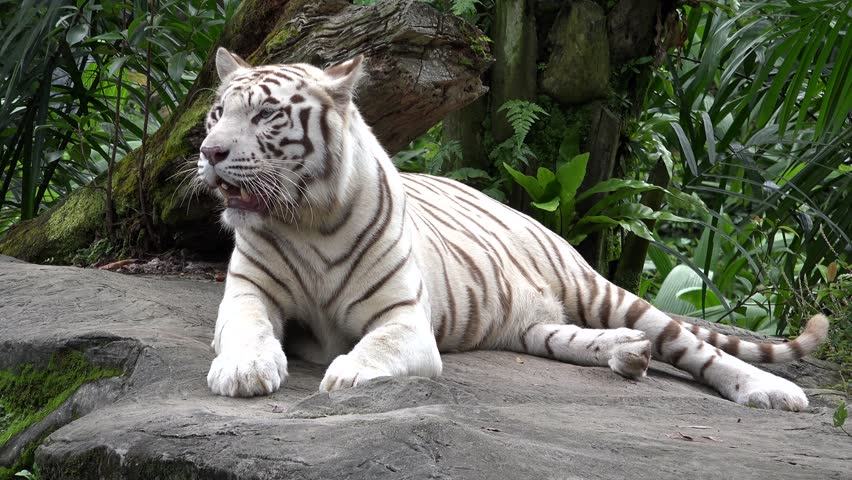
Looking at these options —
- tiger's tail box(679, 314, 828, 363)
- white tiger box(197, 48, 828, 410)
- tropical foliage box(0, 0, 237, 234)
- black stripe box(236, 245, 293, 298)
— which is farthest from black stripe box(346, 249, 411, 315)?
tropical foliage box(0, 0, 237, 234)

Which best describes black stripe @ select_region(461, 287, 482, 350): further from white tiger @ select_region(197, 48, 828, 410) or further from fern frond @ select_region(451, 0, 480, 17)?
fern frond @ select_region(451, 0, 480, 17)

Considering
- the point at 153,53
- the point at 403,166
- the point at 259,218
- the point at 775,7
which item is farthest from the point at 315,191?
the point at 403,166

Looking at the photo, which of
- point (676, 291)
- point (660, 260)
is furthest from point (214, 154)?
point (660, 260)

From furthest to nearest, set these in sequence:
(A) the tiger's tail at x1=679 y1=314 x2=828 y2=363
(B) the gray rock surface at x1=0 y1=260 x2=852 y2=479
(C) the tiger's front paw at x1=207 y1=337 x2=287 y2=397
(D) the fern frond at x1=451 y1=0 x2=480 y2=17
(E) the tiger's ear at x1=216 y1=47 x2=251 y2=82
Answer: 1. (D) the fern frond at x1=451 y1=0 x2=480 y2=17
2. (A) the tiger's tail at x1=679 y1=314 x2=828 y2=363
3. (E) the tiger's ear at x1=216 y1=47 x2=251 y2=82
4. (C) the tiger's front paw at x1=207 y1=337 x2=287 y2=397
5. (B) the gray rock surface at x1=0 y1=260 x2=852 y2=479

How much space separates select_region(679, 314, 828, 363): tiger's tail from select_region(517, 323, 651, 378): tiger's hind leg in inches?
18.1

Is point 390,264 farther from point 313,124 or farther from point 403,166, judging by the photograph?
point 403,166

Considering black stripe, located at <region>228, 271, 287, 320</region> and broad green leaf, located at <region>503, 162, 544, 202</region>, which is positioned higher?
broad green leaf, located at <region>503, 162, 544, 202</region>

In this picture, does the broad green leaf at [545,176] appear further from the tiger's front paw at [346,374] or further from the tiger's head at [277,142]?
the tiger's front paw at [346,374]

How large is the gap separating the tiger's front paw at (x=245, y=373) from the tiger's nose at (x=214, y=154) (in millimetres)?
591

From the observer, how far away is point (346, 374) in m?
2.49

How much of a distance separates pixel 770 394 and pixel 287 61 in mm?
2522

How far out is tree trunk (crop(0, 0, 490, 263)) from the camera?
3910 mm

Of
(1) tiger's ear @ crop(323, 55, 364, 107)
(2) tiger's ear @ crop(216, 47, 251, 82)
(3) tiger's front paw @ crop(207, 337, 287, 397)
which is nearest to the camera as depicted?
(3) tiger's front paw @ crop(207, 337, 287, 397)

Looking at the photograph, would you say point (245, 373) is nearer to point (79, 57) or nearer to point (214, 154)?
point (214, 154)
